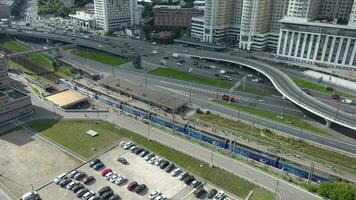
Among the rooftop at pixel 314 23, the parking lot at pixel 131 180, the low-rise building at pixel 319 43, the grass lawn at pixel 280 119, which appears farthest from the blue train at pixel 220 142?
the rooftop at pixel 314 23

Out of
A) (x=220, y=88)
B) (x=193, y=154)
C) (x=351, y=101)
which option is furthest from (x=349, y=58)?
(x=193, y=154)

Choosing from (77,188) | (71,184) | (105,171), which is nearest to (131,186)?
(105,171)

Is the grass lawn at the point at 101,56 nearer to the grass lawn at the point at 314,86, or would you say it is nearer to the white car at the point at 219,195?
the grass lawn at the point at 314,86

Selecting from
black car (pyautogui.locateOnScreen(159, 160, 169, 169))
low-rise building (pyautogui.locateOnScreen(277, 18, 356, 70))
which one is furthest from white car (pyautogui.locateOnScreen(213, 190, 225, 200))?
low-rise building (pyautogui.locateOnScreen(277, 18, 356, 70))

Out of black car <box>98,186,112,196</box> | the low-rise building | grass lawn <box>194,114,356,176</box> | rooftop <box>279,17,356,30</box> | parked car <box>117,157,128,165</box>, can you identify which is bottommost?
black car <box>98,186,112,196</box>

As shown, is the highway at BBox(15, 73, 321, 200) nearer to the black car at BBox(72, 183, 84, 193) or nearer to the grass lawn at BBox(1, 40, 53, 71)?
the black car at BBox(72, 183, 84, 193)

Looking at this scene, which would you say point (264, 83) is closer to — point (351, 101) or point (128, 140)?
point (351, 101)

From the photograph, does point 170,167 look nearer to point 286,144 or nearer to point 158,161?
point 158,161
